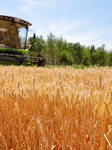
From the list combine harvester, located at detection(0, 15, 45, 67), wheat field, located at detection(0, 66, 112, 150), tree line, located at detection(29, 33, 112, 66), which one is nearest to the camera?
wheat field, located at detection(0, 66, 112, 150)

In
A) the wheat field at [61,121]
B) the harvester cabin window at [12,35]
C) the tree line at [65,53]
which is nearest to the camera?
the wheat field at [61,121]

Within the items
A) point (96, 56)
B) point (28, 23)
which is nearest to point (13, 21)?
point (28, 23)

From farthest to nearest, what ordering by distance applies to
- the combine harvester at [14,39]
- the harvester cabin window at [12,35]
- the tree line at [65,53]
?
the tree line at [65,53]
the harvester cabin window at [12,35]
the combine harvester at [14,39]

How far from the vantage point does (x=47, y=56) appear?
1521 inches

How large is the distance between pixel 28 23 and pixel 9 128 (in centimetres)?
1132

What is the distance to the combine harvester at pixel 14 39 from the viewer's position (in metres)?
11.3

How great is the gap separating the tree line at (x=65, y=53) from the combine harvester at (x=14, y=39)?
872 inches

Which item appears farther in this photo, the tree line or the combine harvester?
the tree line

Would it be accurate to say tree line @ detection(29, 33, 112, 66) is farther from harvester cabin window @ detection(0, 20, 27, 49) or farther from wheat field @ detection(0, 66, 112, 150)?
wheat field @ detection(0, 66, 112, 150)

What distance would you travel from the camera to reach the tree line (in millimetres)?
35375

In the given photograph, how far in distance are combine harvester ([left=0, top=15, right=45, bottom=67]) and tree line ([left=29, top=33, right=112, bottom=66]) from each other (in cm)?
2215

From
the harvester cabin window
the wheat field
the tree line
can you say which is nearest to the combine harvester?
the harvester cabin window

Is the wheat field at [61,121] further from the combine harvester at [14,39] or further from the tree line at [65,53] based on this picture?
the tree line at [65,53]

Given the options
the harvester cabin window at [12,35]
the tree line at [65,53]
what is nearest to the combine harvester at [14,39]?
the harvester cabin window at [12,35]
